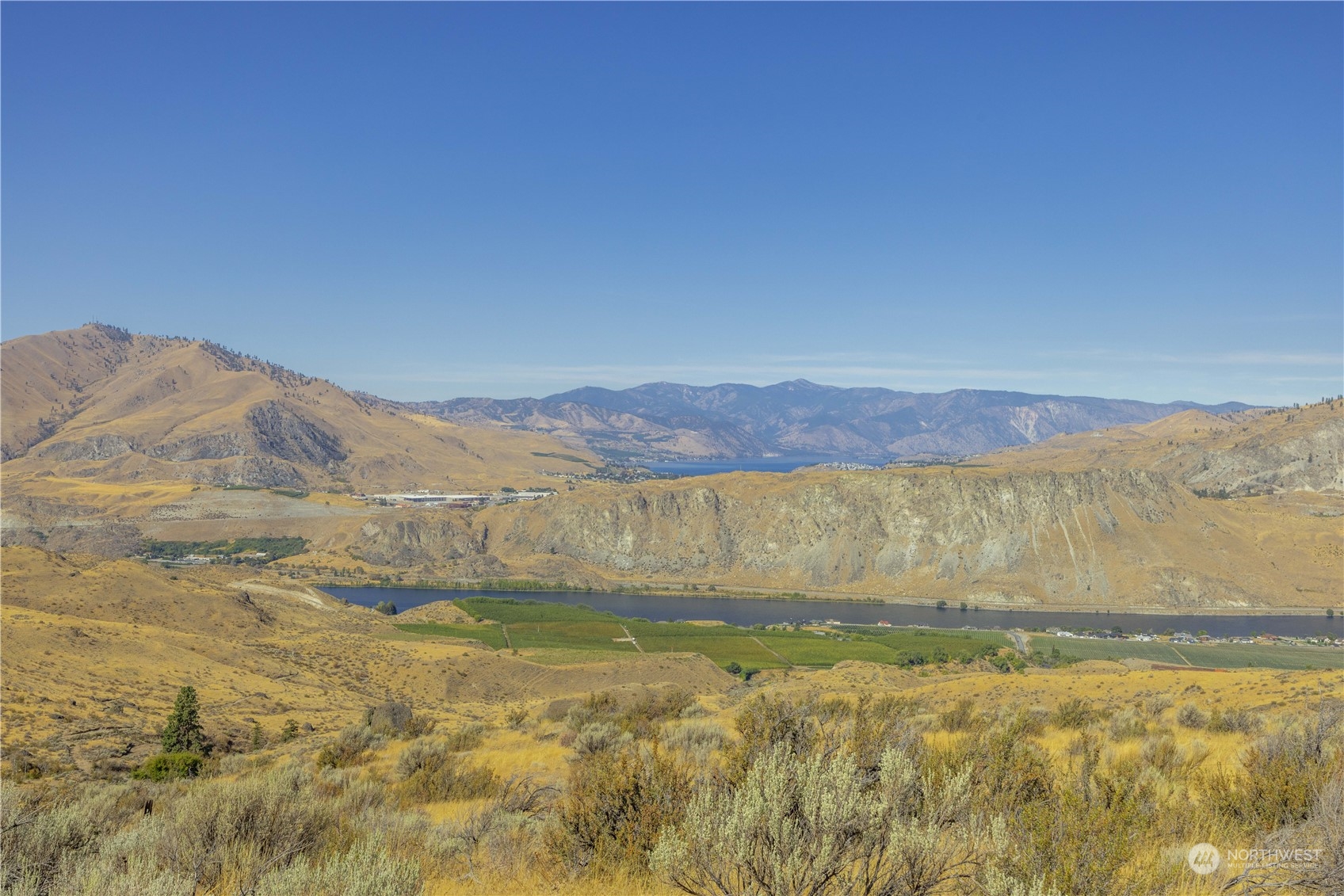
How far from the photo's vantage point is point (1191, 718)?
1817 centimetres

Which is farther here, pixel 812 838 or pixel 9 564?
pixel 9 564

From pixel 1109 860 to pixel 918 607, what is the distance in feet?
368

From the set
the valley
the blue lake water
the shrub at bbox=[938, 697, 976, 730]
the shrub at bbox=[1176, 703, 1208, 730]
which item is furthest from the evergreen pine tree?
the blue lake water

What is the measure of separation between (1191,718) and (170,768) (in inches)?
1053

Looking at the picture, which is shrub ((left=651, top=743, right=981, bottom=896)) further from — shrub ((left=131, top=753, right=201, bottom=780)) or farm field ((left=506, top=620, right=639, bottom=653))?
farm field ((left=506, top=620, right=639, bottom=653))

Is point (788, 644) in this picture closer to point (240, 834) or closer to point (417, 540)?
point (240, 834)

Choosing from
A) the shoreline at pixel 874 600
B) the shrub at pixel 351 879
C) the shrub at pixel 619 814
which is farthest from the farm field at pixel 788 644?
the shrub at pixel 351 879

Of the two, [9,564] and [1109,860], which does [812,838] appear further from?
[9,564]

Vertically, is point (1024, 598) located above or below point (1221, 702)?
below

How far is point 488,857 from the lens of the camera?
8.50m

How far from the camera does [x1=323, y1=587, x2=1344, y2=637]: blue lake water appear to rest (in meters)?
94.9

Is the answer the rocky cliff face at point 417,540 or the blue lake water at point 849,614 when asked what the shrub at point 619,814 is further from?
the rocky cliff face at point 417,540

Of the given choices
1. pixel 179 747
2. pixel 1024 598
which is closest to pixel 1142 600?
pixel 1024 598

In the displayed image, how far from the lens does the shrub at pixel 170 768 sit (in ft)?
68.2
